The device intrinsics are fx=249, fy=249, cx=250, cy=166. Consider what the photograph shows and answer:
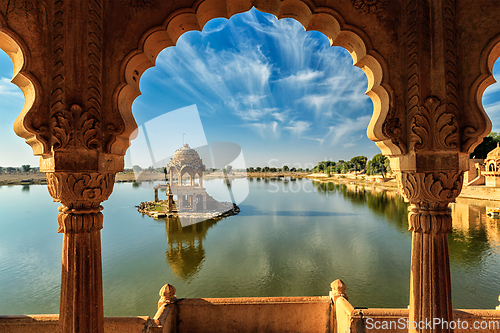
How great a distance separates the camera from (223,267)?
12797mm

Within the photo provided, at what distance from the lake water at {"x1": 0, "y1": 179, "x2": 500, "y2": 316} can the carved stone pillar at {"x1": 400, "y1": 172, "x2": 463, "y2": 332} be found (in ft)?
27.5

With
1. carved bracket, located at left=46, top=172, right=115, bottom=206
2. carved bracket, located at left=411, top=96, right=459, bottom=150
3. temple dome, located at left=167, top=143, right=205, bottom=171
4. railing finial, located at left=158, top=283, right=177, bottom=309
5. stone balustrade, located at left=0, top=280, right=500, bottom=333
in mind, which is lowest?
stone balustrade, located at left=0, top=280, right=500, bottom=333

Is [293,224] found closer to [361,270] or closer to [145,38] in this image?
[361,270]

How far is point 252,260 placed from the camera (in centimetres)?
1376

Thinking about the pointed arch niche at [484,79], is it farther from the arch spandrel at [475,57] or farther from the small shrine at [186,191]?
the small shrine at [186,191]

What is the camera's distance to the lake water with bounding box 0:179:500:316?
392 inches

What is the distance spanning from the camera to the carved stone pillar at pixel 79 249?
1.73 m

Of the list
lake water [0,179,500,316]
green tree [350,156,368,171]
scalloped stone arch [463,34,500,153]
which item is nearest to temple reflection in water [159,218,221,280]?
lake water [0,179,500,316]

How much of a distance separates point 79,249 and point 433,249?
2505 mm

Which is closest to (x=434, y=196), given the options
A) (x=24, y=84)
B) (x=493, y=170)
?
(x=24, y=84)

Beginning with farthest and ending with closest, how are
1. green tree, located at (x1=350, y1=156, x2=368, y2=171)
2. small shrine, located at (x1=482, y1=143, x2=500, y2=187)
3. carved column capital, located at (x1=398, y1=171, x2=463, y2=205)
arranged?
green tree, located at (x1=350, y1=156, x2=368, y2=171)
small shrine, located at (x1=482, y1=143, x2=500, y2=187)
carved column capital, located at (x1=398, y1=171, x2=463, y2=205)

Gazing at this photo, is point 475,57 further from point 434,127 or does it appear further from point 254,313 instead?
point 254,313

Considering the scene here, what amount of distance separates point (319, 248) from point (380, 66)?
1508 cm

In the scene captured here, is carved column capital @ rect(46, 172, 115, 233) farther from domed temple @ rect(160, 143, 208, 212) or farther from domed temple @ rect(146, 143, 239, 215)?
domed temple @ rect(160, 143, 208, 212)
